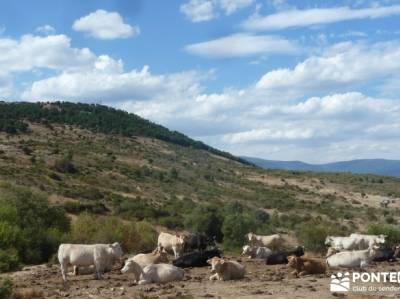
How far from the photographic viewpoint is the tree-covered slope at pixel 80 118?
351ft

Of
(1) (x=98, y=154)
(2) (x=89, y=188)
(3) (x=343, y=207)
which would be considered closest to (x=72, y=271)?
(2) (x=89, y=188)

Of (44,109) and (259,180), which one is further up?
(44,109)

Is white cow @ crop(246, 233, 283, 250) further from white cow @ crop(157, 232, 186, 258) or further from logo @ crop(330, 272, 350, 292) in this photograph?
logo @ crop(330, 272, 350, 292)

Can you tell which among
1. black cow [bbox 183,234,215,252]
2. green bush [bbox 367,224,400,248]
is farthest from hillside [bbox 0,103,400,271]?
black cow [bbox 183,234,215,252]

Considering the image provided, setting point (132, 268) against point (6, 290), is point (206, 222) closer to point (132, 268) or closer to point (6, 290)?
point (132, 268)

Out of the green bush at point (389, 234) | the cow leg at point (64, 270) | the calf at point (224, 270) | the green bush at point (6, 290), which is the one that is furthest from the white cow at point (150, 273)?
the green bush at point (389, 234)

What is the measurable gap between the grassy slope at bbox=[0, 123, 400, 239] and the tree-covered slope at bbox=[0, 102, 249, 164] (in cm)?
365

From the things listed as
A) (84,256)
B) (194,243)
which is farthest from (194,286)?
(194,243)

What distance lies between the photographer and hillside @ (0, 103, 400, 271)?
92.0 ft

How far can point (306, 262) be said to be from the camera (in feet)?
58.3

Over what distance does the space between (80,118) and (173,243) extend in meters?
103

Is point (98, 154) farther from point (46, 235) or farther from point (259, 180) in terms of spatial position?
point (46, 235)

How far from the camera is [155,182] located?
247ft

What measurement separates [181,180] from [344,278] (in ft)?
221
